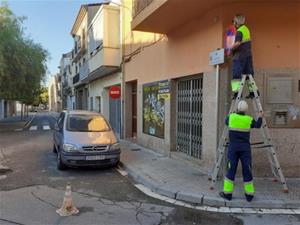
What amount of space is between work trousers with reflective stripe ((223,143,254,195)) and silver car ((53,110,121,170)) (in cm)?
385

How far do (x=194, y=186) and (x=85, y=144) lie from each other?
3.33m

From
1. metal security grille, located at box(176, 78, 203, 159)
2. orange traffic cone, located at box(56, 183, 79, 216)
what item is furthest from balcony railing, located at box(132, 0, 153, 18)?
orange traffic cone, located at box(56, 183, 79, 216)

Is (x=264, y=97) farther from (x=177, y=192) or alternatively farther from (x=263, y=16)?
(x=177, y=192)

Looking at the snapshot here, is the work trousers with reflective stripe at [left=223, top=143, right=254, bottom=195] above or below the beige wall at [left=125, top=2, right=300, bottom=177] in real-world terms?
below

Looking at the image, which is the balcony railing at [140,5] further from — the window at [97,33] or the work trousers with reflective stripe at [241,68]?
the window at [97,33]

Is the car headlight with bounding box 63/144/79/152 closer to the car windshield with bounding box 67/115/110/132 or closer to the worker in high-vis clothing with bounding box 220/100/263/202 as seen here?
the car windshield with bounding box 67/115/110/132

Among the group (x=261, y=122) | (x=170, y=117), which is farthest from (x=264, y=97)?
(x=170, y=117)

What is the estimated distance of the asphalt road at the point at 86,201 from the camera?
499 centimetres

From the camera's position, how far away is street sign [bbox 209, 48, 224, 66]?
22.4 ft

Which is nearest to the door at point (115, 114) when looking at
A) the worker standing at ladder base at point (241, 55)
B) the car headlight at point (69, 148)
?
the car headlight at point (69, 148)

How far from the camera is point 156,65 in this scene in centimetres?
1116

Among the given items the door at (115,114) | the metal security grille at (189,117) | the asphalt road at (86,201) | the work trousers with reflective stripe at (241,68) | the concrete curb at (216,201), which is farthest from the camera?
the door at (115,114)

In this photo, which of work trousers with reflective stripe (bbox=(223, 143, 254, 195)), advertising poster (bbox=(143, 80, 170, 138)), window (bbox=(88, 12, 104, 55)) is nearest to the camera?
work trousers with reflective stripe (bbox=(223, 143, 254, 195))

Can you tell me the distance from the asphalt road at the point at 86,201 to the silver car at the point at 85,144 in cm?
32
